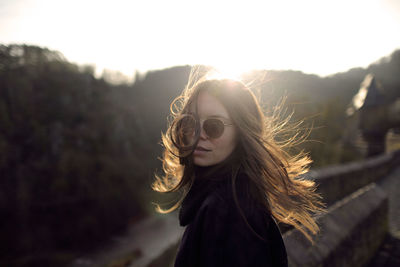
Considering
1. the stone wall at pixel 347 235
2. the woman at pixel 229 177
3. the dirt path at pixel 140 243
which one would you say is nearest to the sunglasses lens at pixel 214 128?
the woman at pixel 229 177

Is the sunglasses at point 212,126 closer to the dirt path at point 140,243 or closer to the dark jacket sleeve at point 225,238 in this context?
the dark jacket sleeve at point 225,238

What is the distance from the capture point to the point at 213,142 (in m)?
1.53

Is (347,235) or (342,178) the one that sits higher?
(347,235)

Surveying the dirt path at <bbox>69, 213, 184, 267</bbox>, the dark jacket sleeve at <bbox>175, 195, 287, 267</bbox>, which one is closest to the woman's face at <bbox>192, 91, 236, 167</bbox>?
the dark jacket sleeve at <bbox>175, 195, 287, 267</bbox>

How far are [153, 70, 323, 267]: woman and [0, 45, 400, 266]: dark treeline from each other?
16.7m

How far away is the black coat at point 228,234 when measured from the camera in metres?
1.13

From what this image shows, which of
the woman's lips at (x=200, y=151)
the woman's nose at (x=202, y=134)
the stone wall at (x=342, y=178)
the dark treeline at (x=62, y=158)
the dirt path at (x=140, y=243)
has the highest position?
the woman's nose at (x=202, y=134)

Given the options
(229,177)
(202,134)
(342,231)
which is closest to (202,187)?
(229,177)

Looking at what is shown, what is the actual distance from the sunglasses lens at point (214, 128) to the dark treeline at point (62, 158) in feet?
55.4

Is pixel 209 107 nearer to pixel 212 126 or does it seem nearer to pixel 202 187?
pixel 212 126

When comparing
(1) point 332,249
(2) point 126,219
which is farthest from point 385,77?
(2) point 126,219

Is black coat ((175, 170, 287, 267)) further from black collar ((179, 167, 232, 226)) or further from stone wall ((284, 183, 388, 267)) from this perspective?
stone wall ((284, 183, 388, 267))

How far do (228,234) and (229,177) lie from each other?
34cm

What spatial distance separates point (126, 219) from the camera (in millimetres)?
34531
